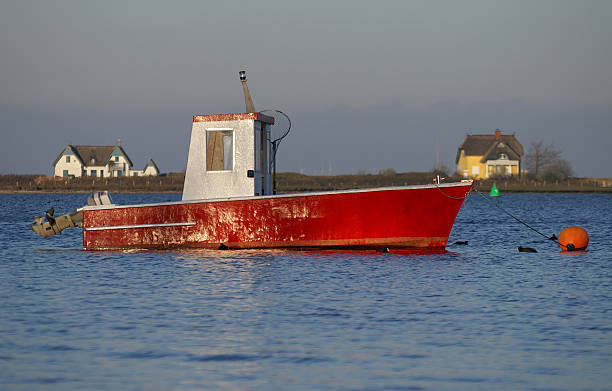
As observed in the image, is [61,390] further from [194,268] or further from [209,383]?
[194,268]

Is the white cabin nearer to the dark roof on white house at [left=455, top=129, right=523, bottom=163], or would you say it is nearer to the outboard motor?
the outboard motor

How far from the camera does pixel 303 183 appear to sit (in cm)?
13412

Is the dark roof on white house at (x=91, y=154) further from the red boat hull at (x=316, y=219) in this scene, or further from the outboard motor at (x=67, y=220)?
the red boat hull at (x=316, y=219)

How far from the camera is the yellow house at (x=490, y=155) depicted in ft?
408

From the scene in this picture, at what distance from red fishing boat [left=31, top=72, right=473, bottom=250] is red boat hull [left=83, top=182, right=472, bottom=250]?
25 millimetres

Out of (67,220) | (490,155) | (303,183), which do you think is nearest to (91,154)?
(303,183)

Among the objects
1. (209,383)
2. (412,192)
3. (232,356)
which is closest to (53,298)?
(232,356)

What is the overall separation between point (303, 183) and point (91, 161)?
3513 centimetres

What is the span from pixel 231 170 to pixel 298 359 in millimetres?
12474

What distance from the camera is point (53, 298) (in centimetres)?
1470

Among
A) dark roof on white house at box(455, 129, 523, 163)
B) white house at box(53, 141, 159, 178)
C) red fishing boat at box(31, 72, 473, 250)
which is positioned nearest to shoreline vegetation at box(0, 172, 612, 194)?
white house at box(53, 141, 159, 178)

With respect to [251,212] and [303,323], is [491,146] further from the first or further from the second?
[303,323]

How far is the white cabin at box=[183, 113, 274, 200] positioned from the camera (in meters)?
21.3

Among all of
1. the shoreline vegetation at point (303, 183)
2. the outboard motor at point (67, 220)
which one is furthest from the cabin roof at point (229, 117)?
the shoreline vegetation at point (303, 183)
